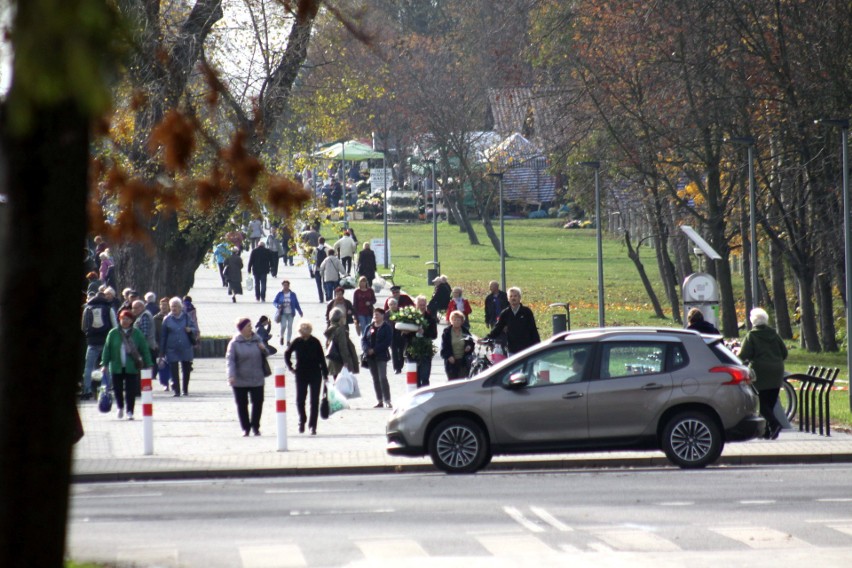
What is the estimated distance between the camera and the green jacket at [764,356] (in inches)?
726

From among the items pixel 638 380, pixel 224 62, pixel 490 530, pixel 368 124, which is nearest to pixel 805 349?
pixel 224 62

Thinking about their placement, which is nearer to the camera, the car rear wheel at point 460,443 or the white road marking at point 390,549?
the white road marking at point 390,549

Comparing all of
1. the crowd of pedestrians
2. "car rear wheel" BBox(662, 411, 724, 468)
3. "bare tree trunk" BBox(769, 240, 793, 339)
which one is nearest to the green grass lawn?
"bare tree trunk" BBox(769, 240, 793, 339)

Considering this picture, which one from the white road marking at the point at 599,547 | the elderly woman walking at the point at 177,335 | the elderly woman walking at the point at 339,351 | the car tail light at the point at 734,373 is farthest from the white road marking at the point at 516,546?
the elderly woman walking at the point at 177,335

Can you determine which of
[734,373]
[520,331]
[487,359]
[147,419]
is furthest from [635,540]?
[487,359]

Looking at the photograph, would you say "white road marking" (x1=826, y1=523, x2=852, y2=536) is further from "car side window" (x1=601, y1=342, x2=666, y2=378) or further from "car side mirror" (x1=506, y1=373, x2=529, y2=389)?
"car side mirror" (x1=506, y1=373, x2=529, y2=389)

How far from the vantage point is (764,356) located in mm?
18453

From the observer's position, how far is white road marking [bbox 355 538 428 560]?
10.6 m

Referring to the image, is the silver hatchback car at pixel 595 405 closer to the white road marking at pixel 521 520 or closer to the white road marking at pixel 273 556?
the white road marking at pixel 521 520

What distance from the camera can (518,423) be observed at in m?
16.0

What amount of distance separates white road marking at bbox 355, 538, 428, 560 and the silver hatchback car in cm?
480

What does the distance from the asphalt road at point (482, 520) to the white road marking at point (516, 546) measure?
1 cm

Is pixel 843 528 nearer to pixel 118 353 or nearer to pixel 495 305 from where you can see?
pixel 118 353

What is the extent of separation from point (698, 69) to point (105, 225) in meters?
30.2
